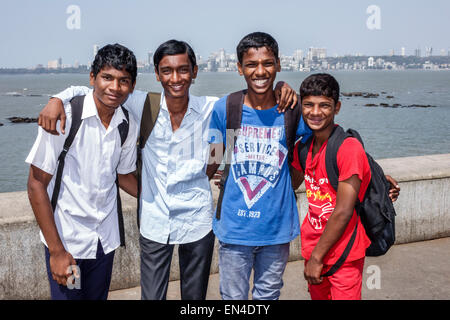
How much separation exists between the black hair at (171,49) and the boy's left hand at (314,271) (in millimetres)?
1473

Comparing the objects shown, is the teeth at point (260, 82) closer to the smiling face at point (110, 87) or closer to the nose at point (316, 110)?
the nose at point (316, 110)

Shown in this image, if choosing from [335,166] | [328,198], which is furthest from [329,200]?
[335,166]

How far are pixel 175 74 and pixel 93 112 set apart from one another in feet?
1.88

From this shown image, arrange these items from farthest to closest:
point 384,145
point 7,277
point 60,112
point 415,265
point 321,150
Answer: point 384,145 → point 415,265 → point 7,277 → point 321,150 → point 60,112

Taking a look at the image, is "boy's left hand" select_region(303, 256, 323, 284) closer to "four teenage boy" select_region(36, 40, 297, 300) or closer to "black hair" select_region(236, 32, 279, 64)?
"four teenage boy" select_region(36, 40, 297, 300)

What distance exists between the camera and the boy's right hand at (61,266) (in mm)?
2555

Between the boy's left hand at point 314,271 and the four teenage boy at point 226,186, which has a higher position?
the four teenage boy at point 226,186

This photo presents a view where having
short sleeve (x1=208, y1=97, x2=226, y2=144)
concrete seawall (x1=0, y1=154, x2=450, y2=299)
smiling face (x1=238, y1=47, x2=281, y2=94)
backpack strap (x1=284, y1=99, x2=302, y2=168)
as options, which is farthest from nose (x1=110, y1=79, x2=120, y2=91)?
concrete seawall (x1=0, y1=154, x2=450, y2=299)

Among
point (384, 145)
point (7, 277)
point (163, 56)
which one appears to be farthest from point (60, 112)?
point (384, 145)

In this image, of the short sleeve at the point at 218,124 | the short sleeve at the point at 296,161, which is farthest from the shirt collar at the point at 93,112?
the short sleeve at the point at 296,161

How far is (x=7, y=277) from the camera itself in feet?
12.9

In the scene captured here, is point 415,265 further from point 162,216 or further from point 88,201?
point 88,201
